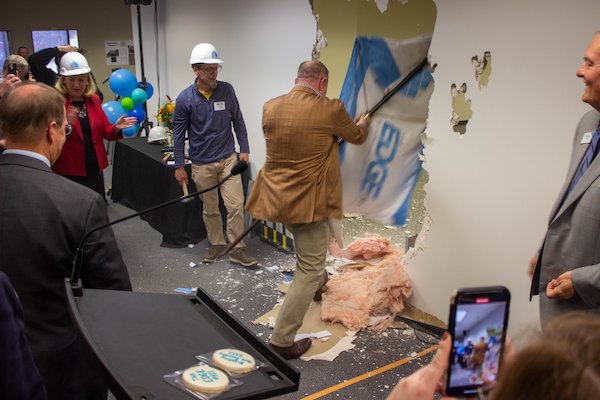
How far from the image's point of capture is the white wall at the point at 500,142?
2.40 meters

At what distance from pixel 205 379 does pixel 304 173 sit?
6.89 ft

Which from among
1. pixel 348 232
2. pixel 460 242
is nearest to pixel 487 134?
pixel 460 242

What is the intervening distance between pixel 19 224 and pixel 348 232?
3.36 metres

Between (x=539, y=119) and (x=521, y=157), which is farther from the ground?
(x=539, y=119)

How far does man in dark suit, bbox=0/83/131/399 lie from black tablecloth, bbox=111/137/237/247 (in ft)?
9.95

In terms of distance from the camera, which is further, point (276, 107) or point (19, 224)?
point (276, 107)

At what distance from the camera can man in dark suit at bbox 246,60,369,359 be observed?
2857mm

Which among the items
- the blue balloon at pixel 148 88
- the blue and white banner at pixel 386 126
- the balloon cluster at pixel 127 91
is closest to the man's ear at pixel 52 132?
the blue and white banner at pixel 386 126

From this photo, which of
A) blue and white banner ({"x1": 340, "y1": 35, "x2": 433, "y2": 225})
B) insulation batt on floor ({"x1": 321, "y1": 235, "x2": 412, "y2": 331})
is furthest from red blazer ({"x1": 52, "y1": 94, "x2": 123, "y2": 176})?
insulation batt on floor ({"x1": 321, "y1": 235, "x2": 412, "y2": 331})

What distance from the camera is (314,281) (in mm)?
2988

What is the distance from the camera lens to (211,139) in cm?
436

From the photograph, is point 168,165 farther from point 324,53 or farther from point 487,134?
point 487,134

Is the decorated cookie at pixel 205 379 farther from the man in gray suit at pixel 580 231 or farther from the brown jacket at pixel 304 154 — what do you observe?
the brown jacket at pixel 304 154

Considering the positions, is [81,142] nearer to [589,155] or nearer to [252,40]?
[252,40]
